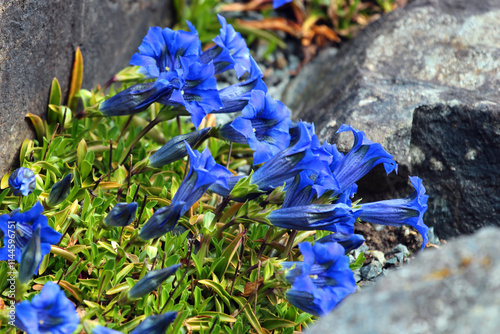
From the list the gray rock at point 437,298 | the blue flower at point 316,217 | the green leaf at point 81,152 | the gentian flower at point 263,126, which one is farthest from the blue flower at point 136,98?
the gray rock at point 437,298

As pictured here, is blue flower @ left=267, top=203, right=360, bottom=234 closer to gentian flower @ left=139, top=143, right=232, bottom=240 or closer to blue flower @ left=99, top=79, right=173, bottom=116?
gentian flower @ left=139, top=143, right=232, bottom=240

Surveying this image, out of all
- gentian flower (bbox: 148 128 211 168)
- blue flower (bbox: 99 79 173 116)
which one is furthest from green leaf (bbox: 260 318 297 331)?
blue flower (bbox: 99 79 173 116)

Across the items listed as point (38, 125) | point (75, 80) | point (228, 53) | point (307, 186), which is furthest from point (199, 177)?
point (75, 80)

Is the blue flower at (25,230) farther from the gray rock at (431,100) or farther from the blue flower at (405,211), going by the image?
the gray rock at (431,100)

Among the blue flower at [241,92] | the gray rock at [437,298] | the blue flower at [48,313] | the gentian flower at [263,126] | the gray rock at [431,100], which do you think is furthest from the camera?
the gray rock at [431,100]

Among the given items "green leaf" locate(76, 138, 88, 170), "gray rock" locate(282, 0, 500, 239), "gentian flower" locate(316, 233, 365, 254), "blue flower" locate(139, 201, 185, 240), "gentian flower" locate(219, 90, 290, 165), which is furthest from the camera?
"gray rock" locate(282, 0, 500, 239)
